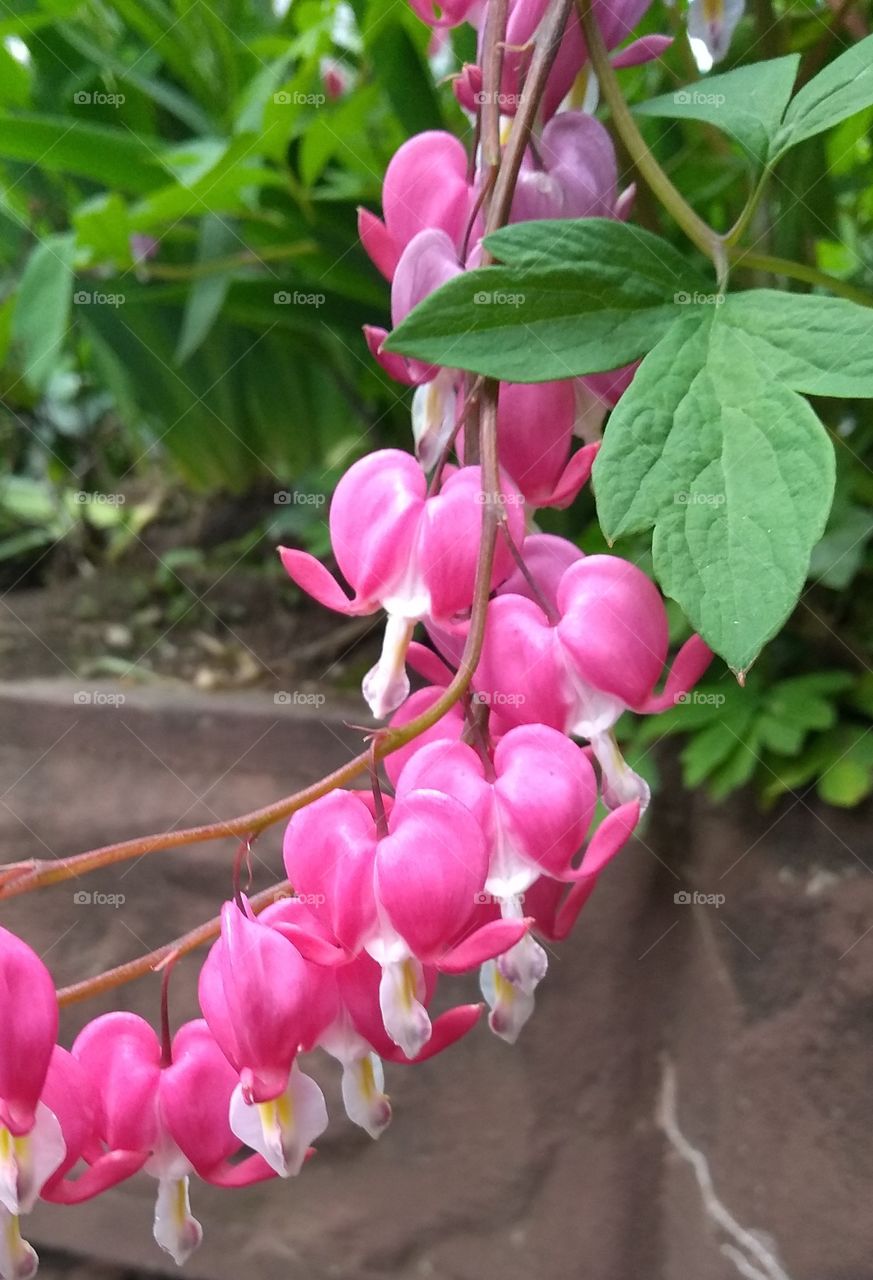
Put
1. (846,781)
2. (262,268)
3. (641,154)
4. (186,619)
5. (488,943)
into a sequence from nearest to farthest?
(488,943) < (641,154) < (846,781) < (262,268) < (186,619)

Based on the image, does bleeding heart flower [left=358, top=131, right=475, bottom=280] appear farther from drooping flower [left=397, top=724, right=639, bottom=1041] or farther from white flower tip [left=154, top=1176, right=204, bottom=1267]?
white flower tip [left=154, top=1176, right=204, bottom=1267]

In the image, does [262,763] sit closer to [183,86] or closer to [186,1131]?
[186,1131]

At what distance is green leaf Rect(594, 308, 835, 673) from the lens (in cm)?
34

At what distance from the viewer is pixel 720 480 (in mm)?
371

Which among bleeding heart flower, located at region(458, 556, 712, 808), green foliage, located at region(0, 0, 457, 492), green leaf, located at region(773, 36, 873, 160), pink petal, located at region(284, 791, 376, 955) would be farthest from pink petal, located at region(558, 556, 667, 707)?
green foliage, located at region(0, 0, 457, 492)

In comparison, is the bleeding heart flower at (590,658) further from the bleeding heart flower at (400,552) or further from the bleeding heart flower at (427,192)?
the bleeding heart flower at (427,192)

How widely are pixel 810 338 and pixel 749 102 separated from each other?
6.6 inches

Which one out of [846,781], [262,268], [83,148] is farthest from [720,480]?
[262,268]

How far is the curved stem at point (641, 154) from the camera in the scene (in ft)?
1.53

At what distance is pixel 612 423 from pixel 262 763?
0.72 metres

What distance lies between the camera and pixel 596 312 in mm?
401

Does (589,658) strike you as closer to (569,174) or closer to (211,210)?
(569,174)

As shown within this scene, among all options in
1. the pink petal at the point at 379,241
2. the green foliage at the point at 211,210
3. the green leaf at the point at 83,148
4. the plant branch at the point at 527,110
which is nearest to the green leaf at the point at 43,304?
the green foliage at the point at 211,210

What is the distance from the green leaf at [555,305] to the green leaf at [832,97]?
0.34 ft
